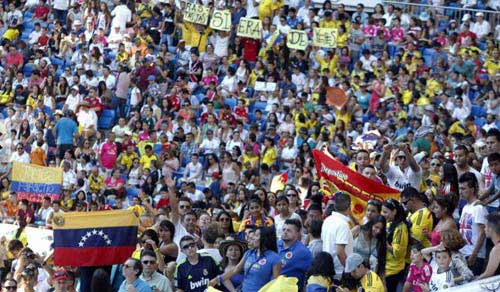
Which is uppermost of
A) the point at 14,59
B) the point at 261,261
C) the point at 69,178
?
the point at 261,261

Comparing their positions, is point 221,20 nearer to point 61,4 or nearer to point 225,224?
point 61,4

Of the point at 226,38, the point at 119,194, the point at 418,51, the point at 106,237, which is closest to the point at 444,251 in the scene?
the point at 106,237

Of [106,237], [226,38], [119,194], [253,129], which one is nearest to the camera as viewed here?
[106,237]

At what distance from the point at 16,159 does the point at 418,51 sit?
7355 millimetres

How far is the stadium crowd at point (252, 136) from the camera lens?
45.7 ft

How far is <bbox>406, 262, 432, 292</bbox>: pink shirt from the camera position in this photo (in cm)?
1316

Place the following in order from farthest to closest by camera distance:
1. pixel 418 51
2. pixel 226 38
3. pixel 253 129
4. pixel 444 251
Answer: pixel 226 38
pixel 418 51
pixel 253 129
pixel 444 251

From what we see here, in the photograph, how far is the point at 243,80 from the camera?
27.1m

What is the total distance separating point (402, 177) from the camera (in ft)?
54.2

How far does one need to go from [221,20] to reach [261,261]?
1528 centimetres

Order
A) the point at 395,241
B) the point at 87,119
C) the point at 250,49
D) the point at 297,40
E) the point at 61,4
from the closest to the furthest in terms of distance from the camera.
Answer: the point at 395,241 < the point at 87,119 < the point at 297,40 < the point at 250,49 < the point at 61,4

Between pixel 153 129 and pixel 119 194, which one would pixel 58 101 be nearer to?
pixel 153 129

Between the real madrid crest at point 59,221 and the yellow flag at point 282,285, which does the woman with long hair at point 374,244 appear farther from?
the real madrid crest at point 59,221

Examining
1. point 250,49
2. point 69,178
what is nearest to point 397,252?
point 69,178
